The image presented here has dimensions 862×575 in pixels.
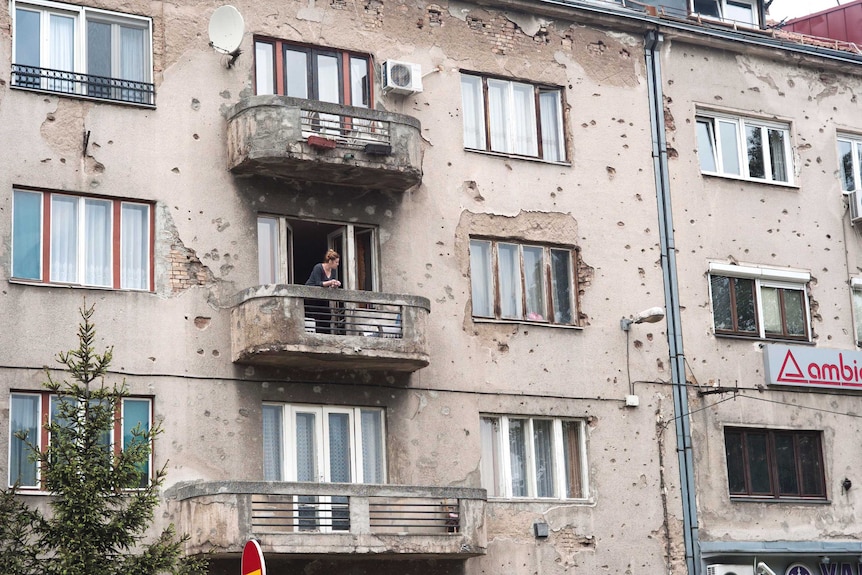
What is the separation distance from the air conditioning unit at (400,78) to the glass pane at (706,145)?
19.3 feet

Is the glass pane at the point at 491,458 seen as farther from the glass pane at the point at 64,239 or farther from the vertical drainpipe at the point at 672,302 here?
the glass pane at the point at 64,239

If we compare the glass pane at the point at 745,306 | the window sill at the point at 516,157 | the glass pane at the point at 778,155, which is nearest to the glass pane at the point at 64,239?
the window sill at the point at 516,157

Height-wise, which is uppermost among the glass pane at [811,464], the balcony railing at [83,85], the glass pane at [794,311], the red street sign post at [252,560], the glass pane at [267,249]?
the balcony railing at [83,85]

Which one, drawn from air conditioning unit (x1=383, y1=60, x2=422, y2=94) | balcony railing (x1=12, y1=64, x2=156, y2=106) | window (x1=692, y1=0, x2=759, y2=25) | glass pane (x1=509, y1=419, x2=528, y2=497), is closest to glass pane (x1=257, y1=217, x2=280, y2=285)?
balcony railing (x1=12, y1=64, x2=156, y2=106)

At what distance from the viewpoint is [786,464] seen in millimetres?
25000

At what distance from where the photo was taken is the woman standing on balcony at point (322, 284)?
20.7 meters

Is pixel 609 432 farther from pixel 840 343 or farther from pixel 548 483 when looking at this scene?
pixel 840 343

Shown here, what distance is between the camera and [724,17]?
2853 cm

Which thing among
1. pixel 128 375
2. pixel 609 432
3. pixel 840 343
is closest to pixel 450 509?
pixel 609 432

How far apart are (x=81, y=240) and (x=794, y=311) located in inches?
506

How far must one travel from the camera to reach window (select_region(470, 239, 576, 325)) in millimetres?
23125

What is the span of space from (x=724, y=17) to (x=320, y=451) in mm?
13158

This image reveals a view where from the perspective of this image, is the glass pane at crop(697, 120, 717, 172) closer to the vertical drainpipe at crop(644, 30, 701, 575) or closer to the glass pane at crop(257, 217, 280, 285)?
the vertical drainpipe at crop(644, 30, 701, 575)

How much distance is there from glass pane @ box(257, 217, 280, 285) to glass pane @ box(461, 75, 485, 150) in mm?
3928
